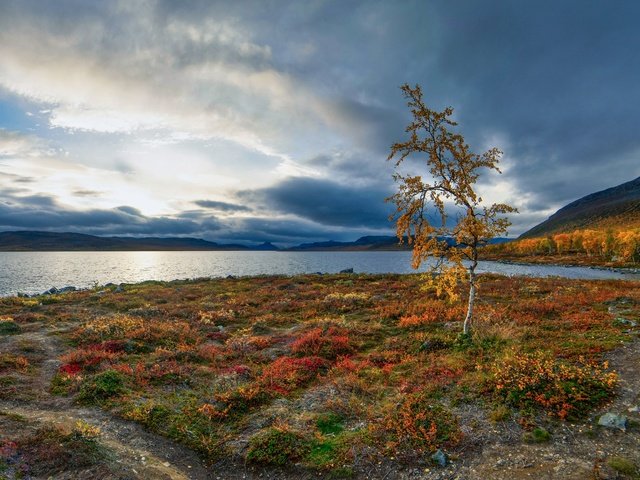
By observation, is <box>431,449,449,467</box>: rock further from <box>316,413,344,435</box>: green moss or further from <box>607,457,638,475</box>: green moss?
<box>607,457,638,475</box>: green moss

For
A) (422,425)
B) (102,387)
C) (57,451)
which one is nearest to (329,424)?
(422,425)

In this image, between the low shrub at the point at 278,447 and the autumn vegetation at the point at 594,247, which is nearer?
the low shrub at the point at 278,447

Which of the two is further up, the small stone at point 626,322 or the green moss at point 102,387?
the small stone at point 626,322

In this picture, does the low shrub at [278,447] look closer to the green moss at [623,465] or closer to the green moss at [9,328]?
the green moss at [623,465]

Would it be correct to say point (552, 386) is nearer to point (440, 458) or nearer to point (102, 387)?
point (440, 458)

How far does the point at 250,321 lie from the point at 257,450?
19094 millimetres

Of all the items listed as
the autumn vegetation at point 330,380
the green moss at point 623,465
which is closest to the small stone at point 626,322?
the autumn vegetation at point 330,380

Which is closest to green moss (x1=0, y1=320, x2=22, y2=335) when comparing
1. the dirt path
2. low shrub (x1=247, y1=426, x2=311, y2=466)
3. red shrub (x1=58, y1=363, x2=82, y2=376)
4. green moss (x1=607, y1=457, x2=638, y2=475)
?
red shrub (x1=58, y1=363, x2=82, y2=376)

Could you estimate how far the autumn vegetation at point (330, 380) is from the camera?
400 inches

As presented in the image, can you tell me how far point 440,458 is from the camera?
921cm

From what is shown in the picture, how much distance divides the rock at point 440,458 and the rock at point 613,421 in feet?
16.1

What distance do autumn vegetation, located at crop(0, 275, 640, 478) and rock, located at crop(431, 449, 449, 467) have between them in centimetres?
22

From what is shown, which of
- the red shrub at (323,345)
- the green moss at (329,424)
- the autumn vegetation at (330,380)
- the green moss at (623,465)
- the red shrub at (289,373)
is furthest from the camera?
the red shrub at (323,345)

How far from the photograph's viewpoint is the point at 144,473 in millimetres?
8805
